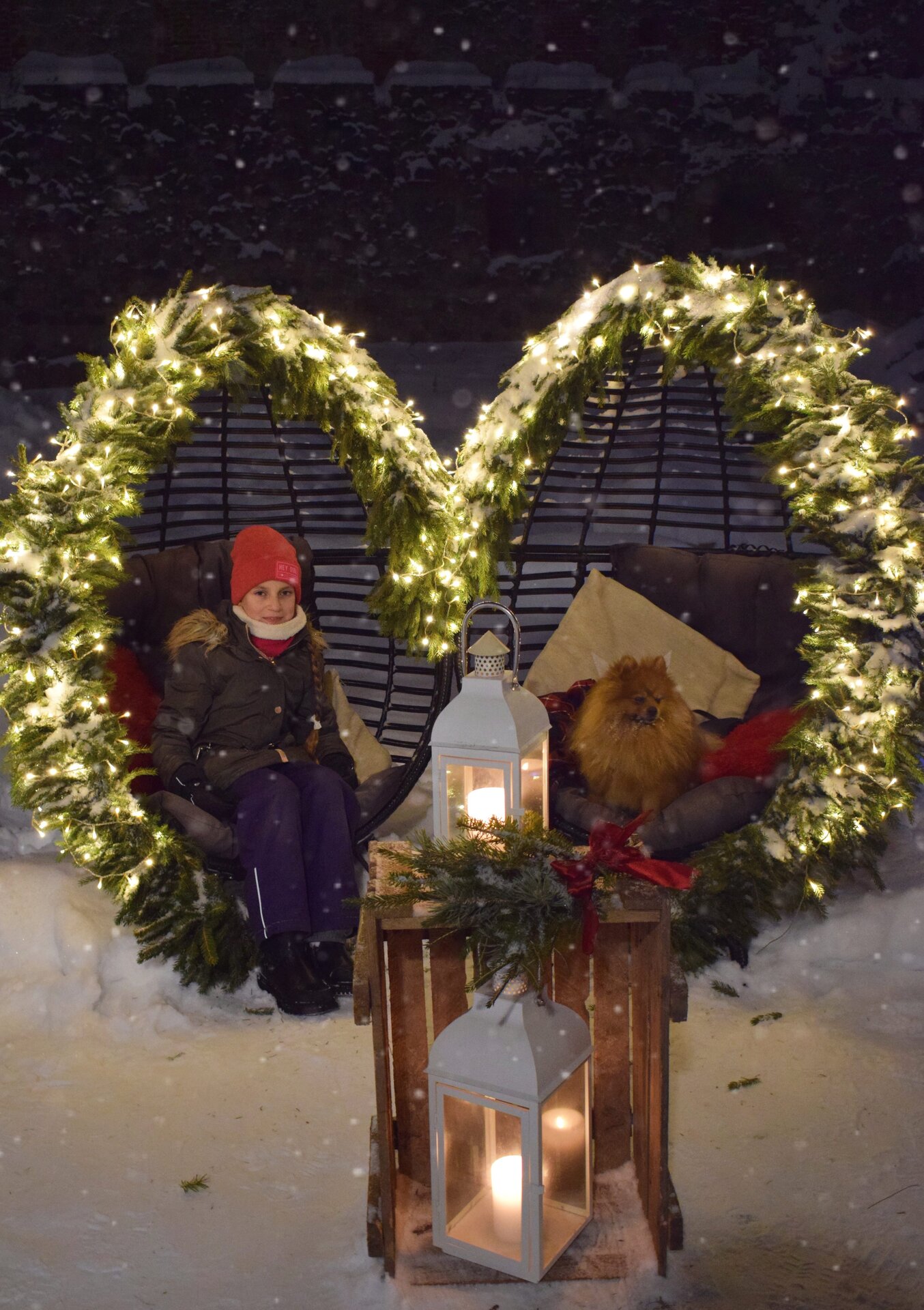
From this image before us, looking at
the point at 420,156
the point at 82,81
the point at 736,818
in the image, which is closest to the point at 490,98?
the point at 420,156

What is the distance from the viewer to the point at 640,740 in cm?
326

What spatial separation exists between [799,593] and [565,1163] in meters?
1.64

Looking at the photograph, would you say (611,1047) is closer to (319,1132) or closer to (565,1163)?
(565,1163)

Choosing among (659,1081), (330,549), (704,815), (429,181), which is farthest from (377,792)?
(429,181)

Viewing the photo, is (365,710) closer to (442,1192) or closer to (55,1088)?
(55,1088)

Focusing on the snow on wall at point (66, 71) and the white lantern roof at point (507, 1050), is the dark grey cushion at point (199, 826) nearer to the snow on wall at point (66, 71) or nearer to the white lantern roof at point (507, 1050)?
the white lantern roof at point (507, 1050)

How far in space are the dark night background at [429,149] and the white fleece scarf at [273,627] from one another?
283 inches

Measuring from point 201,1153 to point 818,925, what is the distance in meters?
1.77

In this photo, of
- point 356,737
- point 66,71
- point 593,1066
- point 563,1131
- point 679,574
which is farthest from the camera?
point 66,71

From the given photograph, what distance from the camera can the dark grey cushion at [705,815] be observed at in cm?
314

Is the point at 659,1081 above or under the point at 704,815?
under

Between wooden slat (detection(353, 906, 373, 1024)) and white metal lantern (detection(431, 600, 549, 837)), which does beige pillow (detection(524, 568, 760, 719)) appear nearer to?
white metal lantern (detection(431, 600, 549, 837))

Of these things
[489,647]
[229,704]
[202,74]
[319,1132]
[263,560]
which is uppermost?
[202,74]

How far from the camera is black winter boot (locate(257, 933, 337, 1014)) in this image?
9.68 ft
